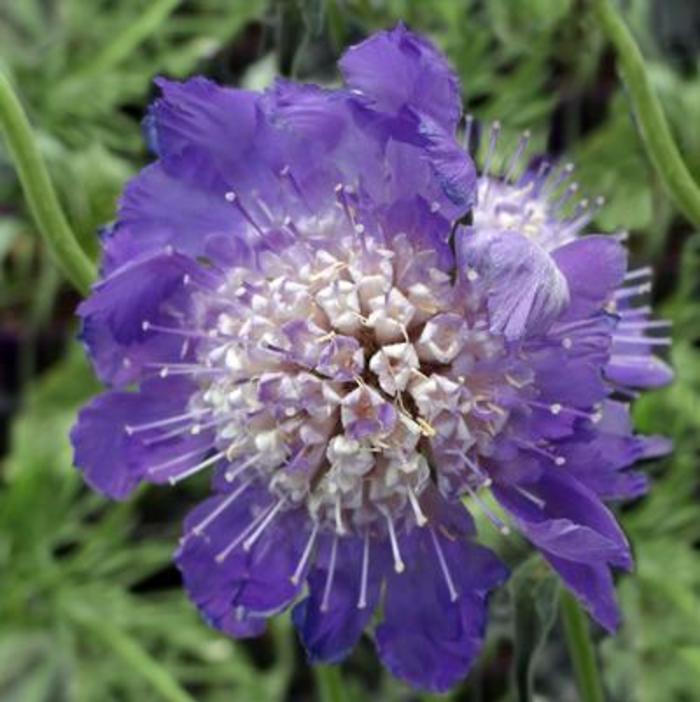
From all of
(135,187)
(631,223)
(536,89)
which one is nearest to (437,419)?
(135,187)

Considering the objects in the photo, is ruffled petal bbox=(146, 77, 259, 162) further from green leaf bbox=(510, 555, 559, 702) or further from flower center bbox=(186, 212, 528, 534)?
green leaf bbox=(510, 555, 559, 702)

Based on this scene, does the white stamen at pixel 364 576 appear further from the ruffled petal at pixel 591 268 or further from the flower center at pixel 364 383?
the ruffled petal at pixel 591 268

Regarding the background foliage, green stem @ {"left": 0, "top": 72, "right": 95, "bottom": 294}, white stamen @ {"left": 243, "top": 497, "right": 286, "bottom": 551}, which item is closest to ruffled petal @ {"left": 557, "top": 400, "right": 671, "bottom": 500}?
white stamen @ {"left": 243, "top": 497, "right": 286, "bottom": 551}

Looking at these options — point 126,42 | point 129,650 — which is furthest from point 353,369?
point 126,42

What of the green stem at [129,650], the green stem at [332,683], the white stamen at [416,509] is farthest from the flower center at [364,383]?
the green stem at [129,650]

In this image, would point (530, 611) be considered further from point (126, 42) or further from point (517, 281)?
point (126, 42)

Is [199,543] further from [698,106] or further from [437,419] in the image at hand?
[698,106]

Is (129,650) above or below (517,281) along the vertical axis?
below
